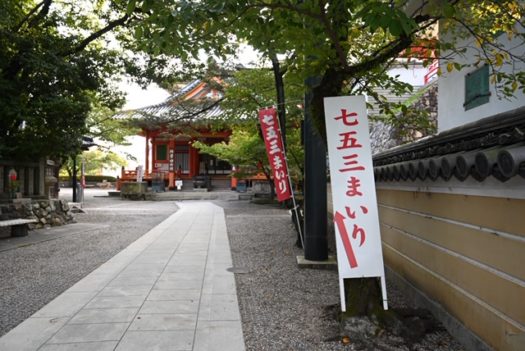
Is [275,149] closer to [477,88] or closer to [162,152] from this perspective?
[477,88]

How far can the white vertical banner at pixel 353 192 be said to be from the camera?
13.3 feet

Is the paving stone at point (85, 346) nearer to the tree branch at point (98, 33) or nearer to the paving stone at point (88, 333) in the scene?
the paving stone at point (88, 333)

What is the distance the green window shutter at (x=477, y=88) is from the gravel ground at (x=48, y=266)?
6.85 m

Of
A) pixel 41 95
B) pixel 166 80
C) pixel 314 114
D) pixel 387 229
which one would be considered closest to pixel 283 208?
pixel 166 80

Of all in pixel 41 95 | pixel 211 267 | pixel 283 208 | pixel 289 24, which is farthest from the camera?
pixel 283 208

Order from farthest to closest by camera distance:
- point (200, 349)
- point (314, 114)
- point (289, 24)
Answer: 1. point (314, 114)
2. point (289, 24)
3. point (200, 349)

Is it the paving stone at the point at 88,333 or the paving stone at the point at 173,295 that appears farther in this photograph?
the paving stone at the point at 173,295

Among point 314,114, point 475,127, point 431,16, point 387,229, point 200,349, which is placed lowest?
point 200,349

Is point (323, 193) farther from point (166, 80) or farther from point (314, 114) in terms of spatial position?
point (166, 80)

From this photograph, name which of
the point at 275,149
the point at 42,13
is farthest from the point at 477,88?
the point at 42,13

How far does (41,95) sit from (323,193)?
7.73m

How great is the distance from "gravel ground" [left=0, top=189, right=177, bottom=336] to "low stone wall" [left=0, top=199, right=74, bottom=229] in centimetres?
140

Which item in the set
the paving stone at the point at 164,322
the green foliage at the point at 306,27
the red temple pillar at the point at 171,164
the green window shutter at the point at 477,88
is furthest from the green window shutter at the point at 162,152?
the paving stone at the point at 164,322

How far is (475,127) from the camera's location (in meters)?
3.40
